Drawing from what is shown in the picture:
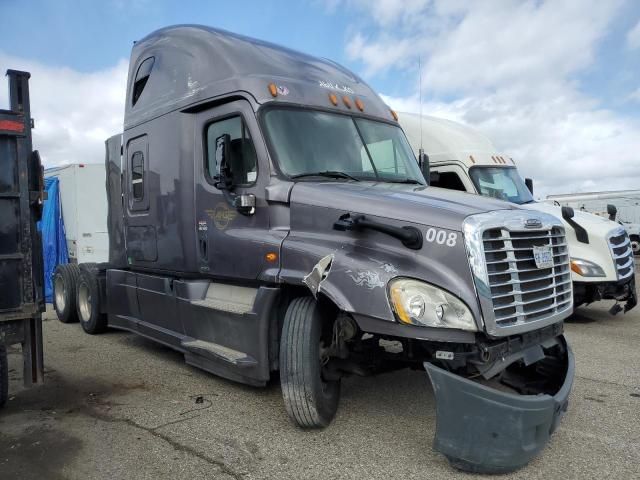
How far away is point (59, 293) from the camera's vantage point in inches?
370

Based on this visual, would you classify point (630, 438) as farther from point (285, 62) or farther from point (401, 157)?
point (285, 62)

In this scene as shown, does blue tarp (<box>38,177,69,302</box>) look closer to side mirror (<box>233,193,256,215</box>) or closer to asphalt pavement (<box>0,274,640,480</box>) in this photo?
asphalt pavement (<box>0,274,640,480</box>)

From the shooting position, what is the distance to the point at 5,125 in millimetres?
4406

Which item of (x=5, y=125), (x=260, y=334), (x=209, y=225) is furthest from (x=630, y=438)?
(x=5, y=125)

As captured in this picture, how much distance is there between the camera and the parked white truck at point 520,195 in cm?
828

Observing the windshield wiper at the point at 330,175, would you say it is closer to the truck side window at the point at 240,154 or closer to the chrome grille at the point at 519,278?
the truck side window at the point at 240,154

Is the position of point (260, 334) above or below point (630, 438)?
above

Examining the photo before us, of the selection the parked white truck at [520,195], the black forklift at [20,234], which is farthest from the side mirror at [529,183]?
the black forklift at [20,234]

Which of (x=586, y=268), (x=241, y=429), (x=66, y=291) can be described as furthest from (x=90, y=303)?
(x=586, y=268)

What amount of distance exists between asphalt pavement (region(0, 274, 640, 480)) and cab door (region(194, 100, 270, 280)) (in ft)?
4.08

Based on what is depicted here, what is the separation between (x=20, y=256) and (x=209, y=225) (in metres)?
1.62

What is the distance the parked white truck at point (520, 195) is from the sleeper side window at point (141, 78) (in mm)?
4022

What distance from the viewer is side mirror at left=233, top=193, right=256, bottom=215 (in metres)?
4.78

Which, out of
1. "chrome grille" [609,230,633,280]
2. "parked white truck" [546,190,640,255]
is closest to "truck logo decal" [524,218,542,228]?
"chrome grille" [609,230,633,280]
